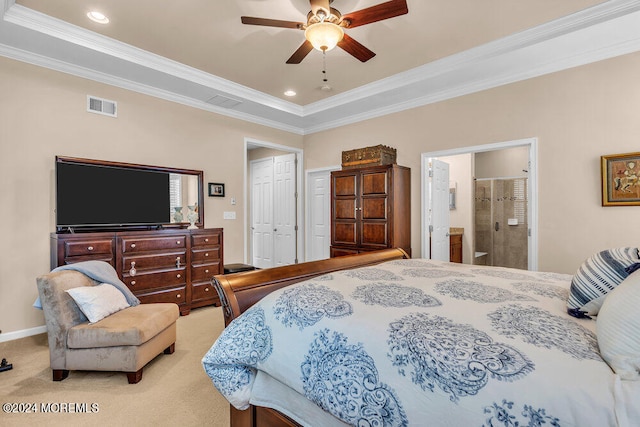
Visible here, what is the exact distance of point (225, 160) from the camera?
4.83 metres

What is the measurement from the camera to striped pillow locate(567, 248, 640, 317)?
1190 millimetres

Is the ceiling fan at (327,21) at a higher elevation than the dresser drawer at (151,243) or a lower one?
higher

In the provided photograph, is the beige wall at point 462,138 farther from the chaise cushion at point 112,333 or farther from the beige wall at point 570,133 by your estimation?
the chaise cushion at point 112,333

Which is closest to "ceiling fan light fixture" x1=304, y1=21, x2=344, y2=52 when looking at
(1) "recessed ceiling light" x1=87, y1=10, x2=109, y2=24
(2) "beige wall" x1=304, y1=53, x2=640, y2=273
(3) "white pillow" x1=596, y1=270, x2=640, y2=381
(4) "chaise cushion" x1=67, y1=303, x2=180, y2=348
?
(1) "recessed ceiling light" x1=87, y1=10, x2=109, y2=24

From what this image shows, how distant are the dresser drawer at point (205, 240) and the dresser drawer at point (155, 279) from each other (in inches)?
14.3

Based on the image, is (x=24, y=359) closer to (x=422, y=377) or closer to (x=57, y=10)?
(x=57, y=10)

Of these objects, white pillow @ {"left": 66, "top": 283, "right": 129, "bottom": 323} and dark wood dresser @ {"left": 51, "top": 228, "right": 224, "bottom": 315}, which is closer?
white pillow @ {"left": 66, "top": 283, "right": 129, "bottom": 323}

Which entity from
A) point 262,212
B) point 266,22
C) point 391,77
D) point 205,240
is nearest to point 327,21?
point 266,22

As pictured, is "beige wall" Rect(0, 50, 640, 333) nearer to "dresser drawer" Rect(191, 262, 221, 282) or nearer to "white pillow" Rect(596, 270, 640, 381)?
"dresser drawer" Rect(191, 262, 221, 282)

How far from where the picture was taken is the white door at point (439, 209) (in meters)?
4.39

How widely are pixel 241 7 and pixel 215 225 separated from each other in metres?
2.94

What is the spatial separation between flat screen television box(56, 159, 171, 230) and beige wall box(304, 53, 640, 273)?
3945mm

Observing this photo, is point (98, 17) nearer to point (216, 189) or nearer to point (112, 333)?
point (216, 189)

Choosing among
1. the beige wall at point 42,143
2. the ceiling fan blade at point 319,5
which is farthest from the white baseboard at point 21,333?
the ceiling fan blade at point 319,5
